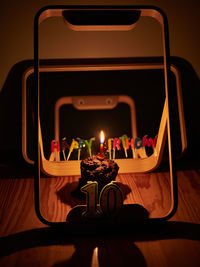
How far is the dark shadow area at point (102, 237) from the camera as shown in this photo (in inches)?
23.5

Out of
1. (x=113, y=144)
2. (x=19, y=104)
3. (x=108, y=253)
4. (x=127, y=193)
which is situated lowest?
(x=108, y=253)

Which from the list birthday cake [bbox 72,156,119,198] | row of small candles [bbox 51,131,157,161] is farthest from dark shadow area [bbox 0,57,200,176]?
birthday cake [bbox 72,156,119,198]

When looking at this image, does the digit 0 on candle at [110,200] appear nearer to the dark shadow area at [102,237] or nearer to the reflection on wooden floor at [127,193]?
the dark shadow area at [102,237]

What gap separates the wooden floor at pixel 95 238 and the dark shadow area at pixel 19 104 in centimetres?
46

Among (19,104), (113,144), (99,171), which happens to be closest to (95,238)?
(99,171)

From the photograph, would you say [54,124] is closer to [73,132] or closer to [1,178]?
[73,132]

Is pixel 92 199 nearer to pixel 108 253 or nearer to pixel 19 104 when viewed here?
pixel 108 253

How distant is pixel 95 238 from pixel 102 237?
0.02 meters

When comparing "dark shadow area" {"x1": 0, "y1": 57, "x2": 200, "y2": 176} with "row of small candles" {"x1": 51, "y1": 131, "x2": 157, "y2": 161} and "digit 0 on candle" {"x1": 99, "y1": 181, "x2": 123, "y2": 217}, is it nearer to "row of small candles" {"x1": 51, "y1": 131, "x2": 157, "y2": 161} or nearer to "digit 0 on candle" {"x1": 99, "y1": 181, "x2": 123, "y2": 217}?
"row of small candles" {"x1": 51, "y1": 131, "x2": 157, "y2": 161}

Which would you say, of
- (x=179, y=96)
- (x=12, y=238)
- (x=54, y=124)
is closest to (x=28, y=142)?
(x=54, y=124)

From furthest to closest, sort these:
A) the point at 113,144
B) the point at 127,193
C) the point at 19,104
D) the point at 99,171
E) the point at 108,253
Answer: the point at 19,104, the point at 113,144, the point at 127,193, the point at 99,171, the point at 108,253

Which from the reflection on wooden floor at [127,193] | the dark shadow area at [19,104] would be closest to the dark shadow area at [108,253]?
the reflection on wooden floor at [127,193]

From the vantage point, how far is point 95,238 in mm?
641

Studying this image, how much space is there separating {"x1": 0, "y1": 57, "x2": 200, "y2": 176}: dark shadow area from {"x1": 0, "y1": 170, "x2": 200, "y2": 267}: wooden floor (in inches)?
18.0
